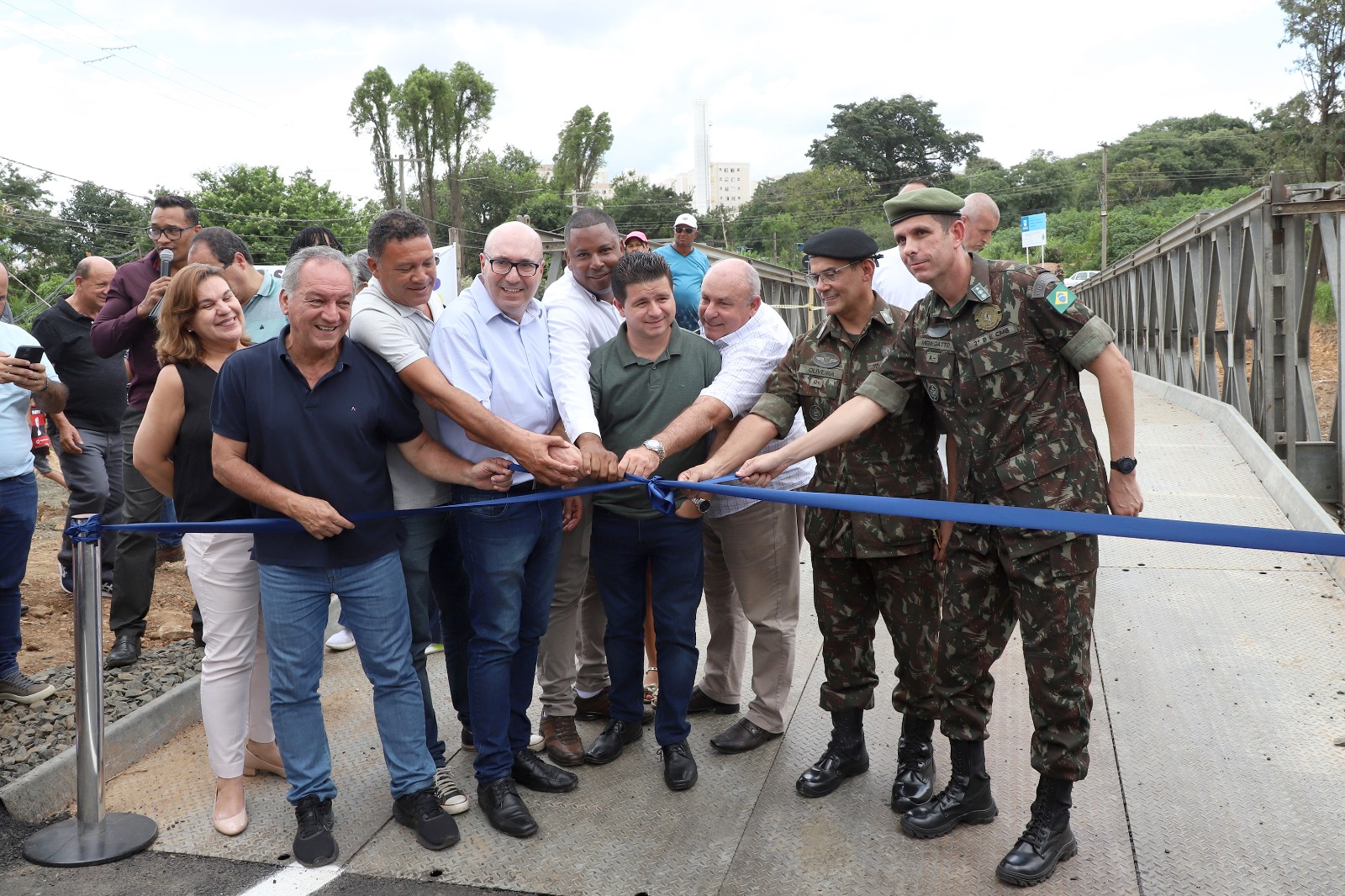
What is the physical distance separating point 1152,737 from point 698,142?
10810cm

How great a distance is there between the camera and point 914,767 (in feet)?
11.1

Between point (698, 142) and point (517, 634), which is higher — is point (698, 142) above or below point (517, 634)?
above

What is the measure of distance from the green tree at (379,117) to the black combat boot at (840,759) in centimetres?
5397

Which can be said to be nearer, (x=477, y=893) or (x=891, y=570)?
(x=477, y=893)

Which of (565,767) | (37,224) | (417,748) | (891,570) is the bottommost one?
(565,767)

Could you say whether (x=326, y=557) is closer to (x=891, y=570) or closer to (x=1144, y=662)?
(x=891, y=570)

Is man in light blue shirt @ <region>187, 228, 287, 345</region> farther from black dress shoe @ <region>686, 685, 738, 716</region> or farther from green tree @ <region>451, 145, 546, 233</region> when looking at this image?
green tree @ <region>451, 145, 546, 233</region>

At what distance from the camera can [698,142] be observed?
10625 cm

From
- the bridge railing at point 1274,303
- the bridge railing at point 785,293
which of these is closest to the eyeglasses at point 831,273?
the bridge railing at point 1274,303

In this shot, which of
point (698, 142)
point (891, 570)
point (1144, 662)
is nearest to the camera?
point (891, 570)

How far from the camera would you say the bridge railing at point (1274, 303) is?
724 cm

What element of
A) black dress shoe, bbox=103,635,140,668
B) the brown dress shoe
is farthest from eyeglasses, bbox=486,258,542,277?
black dress shoe, bbox=103,635,140,668

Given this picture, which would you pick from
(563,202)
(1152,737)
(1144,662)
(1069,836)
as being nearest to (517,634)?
(1069,836)

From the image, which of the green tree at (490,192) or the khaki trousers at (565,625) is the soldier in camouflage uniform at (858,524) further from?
the green tree at (490,192)
